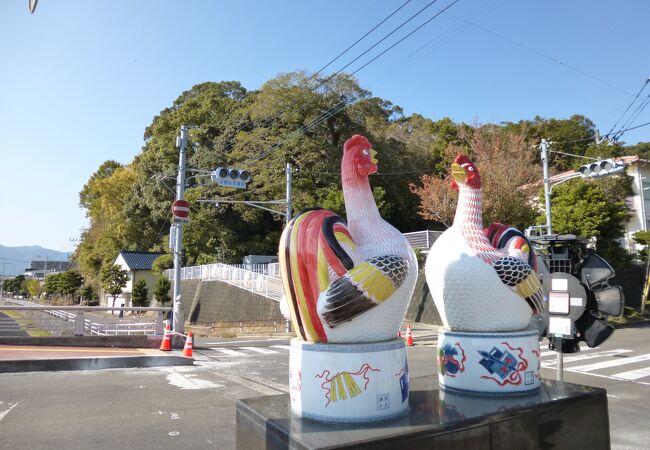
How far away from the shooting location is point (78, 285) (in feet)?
178

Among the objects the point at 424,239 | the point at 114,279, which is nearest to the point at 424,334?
the point at 424,239

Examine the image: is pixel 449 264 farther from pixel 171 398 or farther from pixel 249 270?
pixel 249 270

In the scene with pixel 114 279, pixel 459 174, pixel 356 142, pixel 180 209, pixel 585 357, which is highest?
pixel 180 209

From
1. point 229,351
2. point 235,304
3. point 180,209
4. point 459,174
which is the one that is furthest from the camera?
point 235,304

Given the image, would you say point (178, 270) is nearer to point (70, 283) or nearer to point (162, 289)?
point (162, 289)

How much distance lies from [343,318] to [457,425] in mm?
1163

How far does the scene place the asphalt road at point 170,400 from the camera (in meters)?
5.51

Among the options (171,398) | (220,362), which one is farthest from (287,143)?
(171,398)

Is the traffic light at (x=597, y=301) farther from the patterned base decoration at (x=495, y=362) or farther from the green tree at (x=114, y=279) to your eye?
the green tree at (x=114, y=279)

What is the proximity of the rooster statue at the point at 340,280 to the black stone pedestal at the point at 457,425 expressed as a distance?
0.66 m

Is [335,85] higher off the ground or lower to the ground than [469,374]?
higher

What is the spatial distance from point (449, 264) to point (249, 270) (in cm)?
2328

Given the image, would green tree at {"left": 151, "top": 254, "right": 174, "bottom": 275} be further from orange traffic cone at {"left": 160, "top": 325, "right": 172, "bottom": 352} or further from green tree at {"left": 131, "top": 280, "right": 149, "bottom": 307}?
orange traffic cone at {"left": 160, "top": 325, "right": 172, "bottom": 352}

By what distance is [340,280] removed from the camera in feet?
11.6
